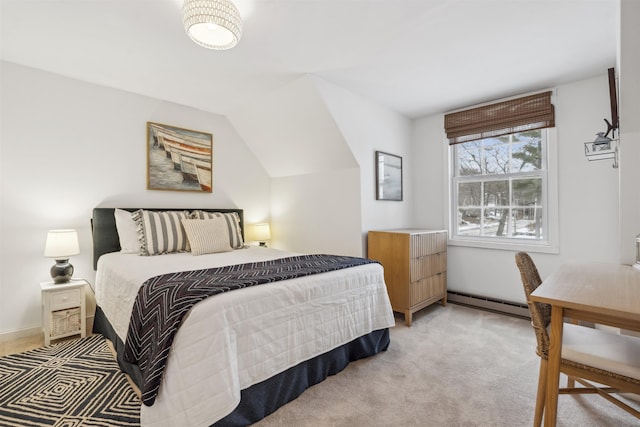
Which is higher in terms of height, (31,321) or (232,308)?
(232,308)

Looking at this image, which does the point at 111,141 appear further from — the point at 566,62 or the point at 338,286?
the point at 566,62

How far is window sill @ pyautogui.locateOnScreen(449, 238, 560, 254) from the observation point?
303cm

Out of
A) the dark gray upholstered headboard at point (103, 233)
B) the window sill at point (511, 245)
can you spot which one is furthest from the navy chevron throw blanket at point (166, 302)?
the window sill at point (511, 245)

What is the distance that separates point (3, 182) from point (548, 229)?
4.92 meters

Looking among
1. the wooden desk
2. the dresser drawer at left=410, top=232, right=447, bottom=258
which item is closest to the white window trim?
the dresser drawer at left=410, top=232, right=447, bottom=258

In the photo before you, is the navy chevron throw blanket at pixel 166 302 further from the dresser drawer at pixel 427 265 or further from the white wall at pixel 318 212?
the white wall at pixel 318 212

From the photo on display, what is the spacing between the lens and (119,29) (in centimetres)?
205

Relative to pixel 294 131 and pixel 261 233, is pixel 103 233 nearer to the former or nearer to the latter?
pixel 261 233

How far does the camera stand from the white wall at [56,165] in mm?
2514

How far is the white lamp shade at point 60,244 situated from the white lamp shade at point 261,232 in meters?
1.82

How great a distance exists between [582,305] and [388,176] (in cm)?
262

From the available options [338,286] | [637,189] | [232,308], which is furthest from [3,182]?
[637,189]

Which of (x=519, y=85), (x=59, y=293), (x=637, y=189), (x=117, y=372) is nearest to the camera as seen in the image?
(x=637, y=189)

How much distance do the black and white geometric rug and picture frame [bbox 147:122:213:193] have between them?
5.44 feet
